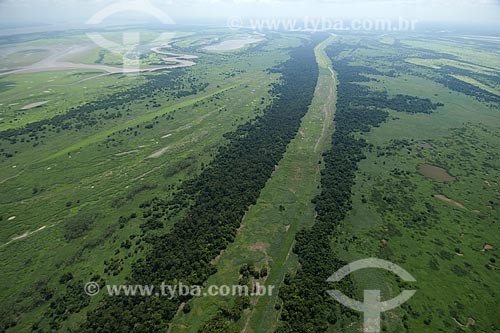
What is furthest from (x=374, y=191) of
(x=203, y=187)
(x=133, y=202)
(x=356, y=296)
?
(x=133, y=202)


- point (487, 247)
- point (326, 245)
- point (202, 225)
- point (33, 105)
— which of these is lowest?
point (487, 247)

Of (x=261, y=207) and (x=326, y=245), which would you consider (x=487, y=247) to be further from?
(x=261, y=207)

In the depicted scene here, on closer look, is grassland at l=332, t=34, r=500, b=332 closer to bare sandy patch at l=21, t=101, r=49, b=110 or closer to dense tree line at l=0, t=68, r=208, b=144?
dense tree line at l=0, t=68, r=208, b=144

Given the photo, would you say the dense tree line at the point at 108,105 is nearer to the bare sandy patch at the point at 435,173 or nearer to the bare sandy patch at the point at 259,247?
the bare sandy patch at the point at 259,247

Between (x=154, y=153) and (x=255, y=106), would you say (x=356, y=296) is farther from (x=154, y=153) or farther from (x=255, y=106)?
(x=255, y=106)

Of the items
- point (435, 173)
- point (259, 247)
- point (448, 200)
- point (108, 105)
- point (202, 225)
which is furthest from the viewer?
point (108, 105)

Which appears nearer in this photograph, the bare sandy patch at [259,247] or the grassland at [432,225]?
the grassland at [432,225]

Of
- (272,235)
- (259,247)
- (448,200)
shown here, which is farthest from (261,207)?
(448,200)

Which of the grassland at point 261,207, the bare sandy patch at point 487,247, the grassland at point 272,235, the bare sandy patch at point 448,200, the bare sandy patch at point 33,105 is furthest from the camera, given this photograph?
the bare sandy patch at point 33,105

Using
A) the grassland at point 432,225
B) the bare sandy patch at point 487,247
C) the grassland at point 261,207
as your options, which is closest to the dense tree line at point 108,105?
the grassland at point 261,207
